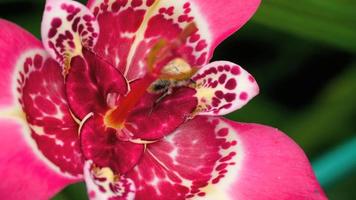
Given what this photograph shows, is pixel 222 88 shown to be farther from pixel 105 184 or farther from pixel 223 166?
pixel 105 184

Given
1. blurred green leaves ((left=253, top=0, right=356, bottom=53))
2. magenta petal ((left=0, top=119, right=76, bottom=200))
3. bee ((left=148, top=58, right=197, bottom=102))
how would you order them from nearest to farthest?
magenta petal ((left=0, top=119, right=76, bottom=200)), bee ((left=148, top=58, right=197, bottom=102)), blurred green leaves ((left=253, top=0, right=356, bottom=53))

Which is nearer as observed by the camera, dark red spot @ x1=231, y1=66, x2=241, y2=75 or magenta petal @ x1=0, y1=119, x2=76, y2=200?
magenta petal @ x1=0, y1=119, x2=76, y2=200

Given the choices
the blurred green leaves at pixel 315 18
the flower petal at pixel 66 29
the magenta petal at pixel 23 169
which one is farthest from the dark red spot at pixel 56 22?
the blurred green leaves at pixel 315 18

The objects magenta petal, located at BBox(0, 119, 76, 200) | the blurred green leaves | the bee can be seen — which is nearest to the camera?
magenta petal, located at BBox(0, 119, 76, 200)

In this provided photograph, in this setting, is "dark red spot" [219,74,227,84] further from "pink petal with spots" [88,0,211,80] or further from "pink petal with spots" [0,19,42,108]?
"pink petal with spots" [0,19,42,108]

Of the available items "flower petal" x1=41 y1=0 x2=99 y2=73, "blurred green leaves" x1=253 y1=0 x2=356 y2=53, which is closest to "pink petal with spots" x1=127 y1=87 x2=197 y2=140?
"flower petal" x1=41 y1=0 x2=99 y2=73

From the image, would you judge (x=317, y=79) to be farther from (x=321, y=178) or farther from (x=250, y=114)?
(x=321, y=178)

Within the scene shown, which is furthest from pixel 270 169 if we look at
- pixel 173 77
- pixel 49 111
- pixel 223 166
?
pixel 49 111
